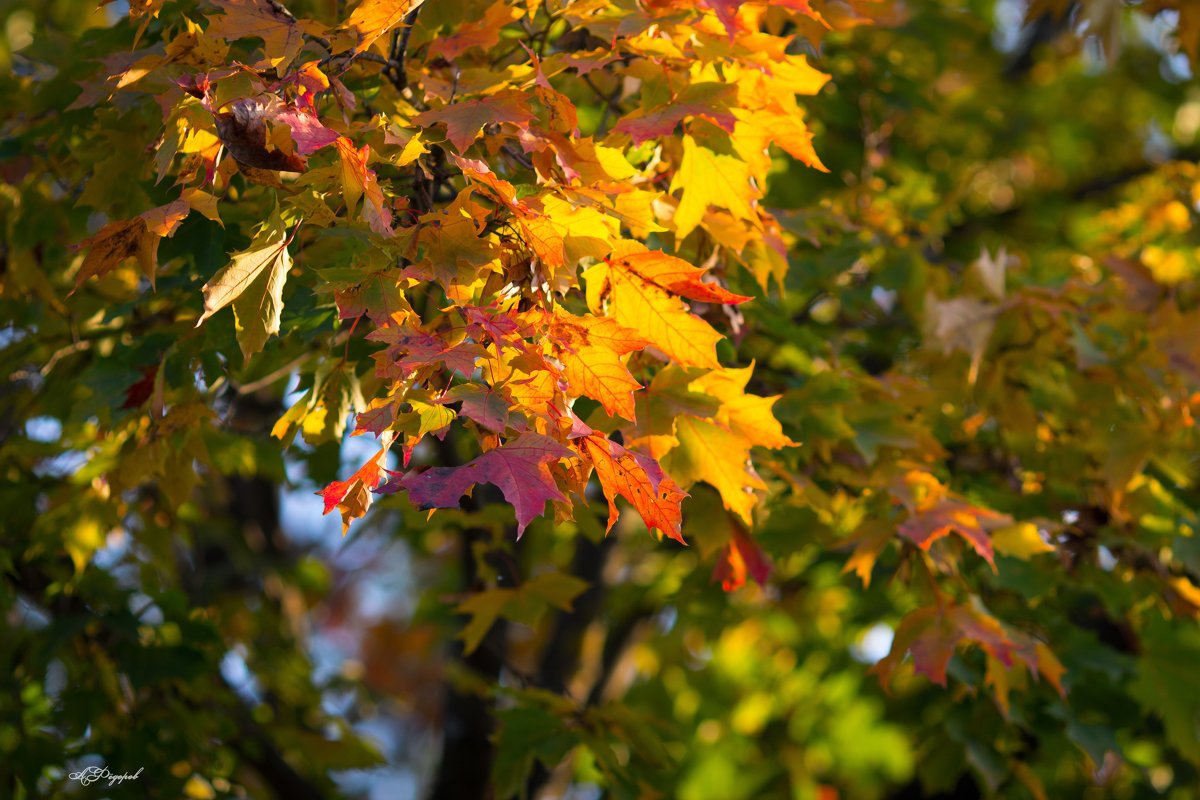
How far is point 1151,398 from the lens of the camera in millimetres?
2973

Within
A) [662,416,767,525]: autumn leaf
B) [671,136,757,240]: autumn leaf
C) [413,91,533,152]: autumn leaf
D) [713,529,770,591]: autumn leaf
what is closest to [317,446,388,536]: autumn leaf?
[413,91,533,152]: autumn leaf

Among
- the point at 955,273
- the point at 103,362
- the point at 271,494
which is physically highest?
the point at 103,362

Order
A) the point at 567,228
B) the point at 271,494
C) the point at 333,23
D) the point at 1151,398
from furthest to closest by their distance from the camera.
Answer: the point at 271,494 → the point at 1151,398 → the point at 333,23 → the point at 567,228

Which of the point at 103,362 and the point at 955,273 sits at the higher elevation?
the point at 103,362

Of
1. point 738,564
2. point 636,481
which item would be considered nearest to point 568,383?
point 636,481

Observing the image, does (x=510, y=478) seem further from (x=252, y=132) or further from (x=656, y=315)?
(x=252, y=132)

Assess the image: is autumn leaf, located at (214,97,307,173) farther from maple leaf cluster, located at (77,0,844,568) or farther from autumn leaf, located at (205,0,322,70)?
autumn leaf, located at (205,0,322,70)

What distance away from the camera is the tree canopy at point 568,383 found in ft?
5.65

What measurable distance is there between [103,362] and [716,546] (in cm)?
147

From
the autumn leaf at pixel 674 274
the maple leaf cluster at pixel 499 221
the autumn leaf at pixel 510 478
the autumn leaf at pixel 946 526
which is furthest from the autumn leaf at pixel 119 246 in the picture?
the autumn leaf at pixel 946 526

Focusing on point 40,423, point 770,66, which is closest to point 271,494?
point 40,423

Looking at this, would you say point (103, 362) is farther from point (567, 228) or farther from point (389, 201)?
point (567, 228)

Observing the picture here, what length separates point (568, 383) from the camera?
1710mm

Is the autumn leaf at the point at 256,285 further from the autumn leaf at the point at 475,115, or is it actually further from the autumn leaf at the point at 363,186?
the autumn leaf at the point at 475,115
